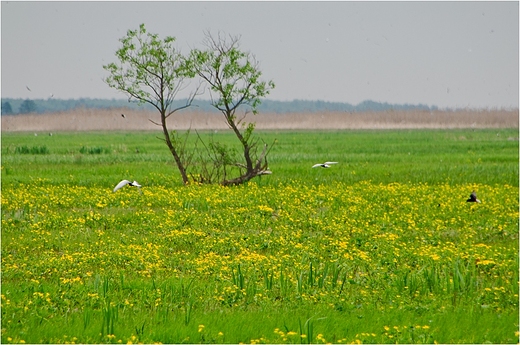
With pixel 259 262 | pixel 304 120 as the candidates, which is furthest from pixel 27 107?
pixel 259 262

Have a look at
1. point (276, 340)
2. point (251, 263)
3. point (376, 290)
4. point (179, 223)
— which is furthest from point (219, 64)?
point (276, 340)

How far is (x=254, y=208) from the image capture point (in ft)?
56.4

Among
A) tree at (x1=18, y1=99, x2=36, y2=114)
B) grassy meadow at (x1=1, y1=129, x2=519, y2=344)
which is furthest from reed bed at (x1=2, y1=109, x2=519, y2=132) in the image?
grassy meadow at (x1=1, y1=129, x2=519, y2=344)

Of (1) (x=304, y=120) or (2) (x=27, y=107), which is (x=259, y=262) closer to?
(1) (x=304, y=120)

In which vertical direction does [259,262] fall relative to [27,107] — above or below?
below

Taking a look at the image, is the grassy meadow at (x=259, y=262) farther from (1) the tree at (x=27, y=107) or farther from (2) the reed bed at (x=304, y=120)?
(1) the tree at (x=27, y=107)

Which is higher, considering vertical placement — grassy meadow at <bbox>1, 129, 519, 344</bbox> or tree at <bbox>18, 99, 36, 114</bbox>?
tree at <bbox>18, 99, 36, 114</bbox>

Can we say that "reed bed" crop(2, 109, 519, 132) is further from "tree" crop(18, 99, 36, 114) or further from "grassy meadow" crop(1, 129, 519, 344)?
"grassy meadow" crop(1, 129, 519, 344)

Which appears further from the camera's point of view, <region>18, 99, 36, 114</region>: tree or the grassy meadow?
<region>18, 99, 36, 114</region>: tree

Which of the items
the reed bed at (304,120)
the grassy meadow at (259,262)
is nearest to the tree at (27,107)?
the reed bed at (304,120)

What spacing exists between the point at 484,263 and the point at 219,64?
1321 centimetres

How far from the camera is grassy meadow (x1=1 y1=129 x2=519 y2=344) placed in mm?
8039

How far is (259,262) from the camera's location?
1130cm

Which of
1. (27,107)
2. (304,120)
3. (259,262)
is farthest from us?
(27,107)
